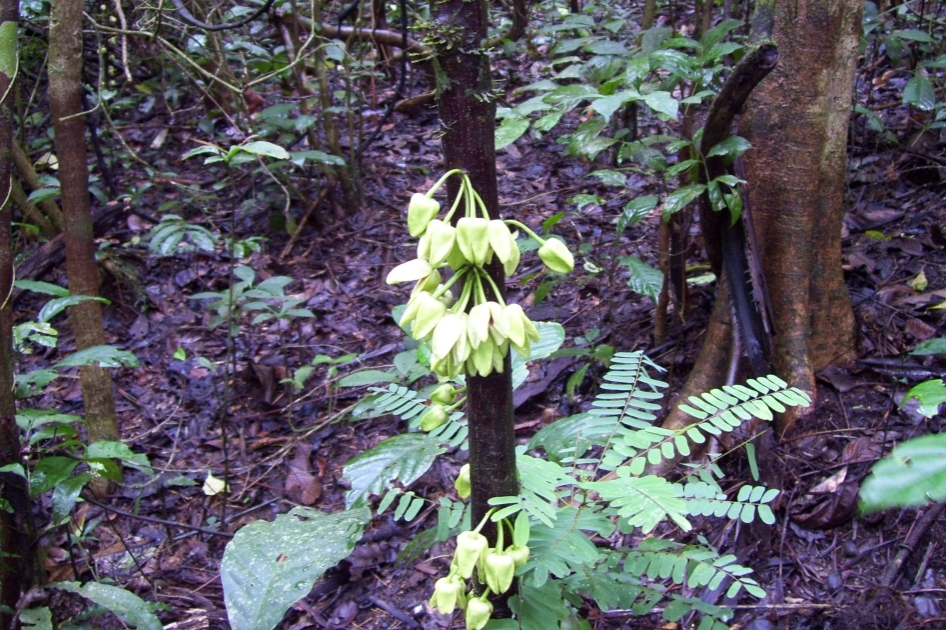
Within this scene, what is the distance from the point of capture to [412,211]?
116cm

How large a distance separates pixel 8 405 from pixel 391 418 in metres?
1.90

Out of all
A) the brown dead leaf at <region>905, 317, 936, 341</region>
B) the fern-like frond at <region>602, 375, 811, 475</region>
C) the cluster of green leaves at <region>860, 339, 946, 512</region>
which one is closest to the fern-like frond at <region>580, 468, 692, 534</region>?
the fern-like frond at <region>602, 375, 811, 475</region>

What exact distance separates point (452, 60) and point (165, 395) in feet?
11.9

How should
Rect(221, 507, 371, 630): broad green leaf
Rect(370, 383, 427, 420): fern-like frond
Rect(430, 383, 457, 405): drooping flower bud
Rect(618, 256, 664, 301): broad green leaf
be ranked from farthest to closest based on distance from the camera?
Rect(618, 256, 664, 301): broad green leaf
Rect(370, 383, 427, 420): fern-like frond
Rect(221, 507, 371, 630): broad green leaf
Rect(430, 383, 457, 405): drooping flower bud

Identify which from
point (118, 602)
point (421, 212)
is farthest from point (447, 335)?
point (118, 602)

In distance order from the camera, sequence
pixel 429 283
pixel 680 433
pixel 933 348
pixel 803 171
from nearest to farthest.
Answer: pixel 429 283 → pixel 680 433 → pixel 933 348 → pixel 803 171

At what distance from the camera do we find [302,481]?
3.33 meters

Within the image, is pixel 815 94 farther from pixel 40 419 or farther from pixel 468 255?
pixel 40 419

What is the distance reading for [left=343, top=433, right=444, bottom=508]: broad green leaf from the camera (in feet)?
5.50

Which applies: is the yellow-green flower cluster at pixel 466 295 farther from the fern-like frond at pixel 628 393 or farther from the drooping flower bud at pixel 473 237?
the fern-like frond at pixel 628 393

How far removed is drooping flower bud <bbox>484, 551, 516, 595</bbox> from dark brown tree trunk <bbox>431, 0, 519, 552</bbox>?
0.77ft

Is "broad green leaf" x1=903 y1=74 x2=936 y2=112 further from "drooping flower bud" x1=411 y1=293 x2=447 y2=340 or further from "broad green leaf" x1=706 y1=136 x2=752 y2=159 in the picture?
"drooping flower bud" x1=411 y1=293 x2=447 y2=340

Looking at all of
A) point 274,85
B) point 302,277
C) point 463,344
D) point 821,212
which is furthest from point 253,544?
point 274,85

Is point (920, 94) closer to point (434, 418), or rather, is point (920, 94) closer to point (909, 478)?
point (434, 418)
